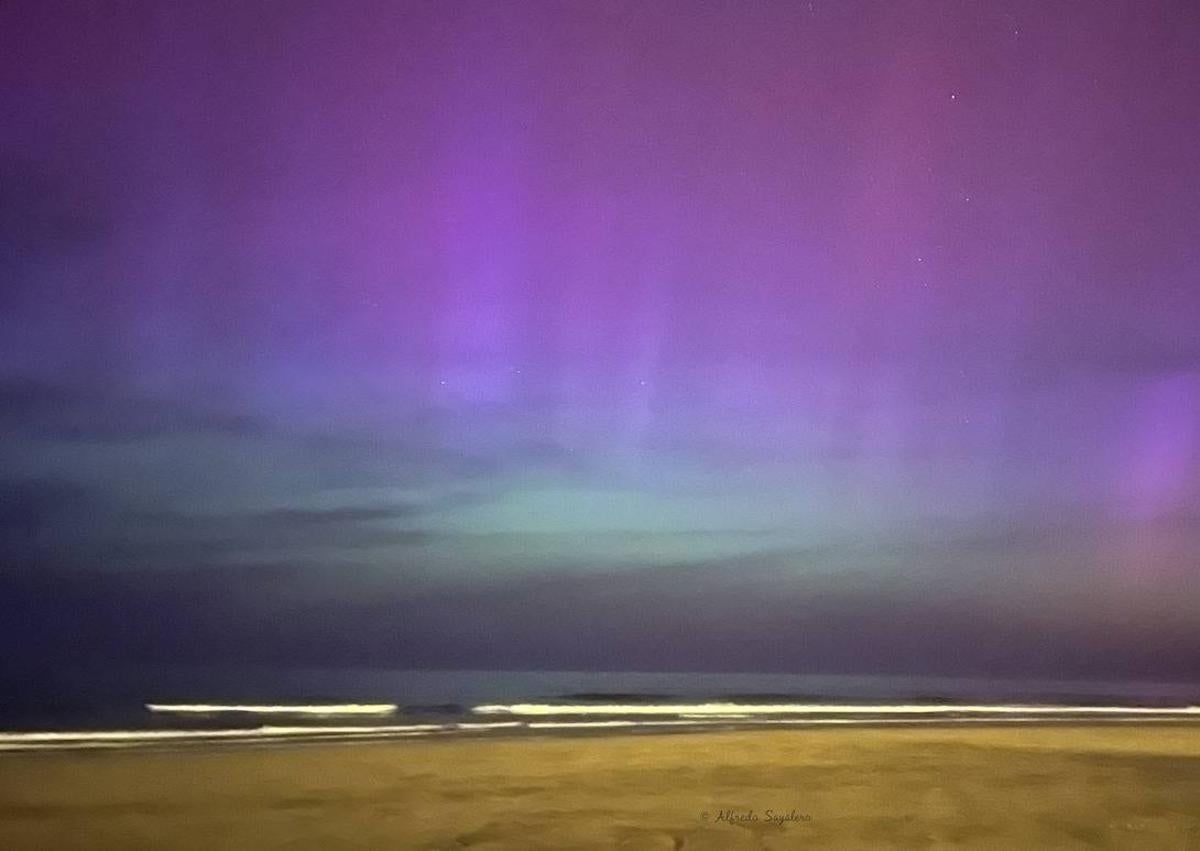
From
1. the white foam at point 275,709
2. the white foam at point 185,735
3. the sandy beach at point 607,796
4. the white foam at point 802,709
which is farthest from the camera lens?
the white foam at point 802,709

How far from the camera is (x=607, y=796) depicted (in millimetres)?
3465

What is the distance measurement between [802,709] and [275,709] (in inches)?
110

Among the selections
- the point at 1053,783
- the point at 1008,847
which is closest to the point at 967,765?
the point at 1053,783

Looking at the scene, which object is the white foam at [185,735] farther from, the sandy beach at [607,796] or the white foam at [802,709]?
the white foam at [802,709]

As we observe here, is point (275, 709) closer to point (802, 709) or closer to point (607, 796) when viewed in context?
point (607, 796)

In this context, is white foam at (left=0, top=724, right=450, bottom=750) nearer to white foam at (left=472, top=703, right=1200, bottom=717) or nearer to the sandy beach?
the sandy beach

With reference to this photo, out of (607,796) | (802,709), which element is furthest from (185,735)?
(802,709)

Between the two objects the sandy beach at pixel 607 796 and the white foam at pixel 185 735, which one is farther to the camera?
the white foam at pixel 185 735

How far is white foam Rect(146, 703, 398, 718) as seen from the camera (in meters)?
5.02

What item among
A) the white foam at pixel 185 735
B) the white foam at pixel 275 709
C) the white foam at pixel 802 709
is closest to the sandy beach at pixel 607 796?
the white foam at pixel 185 735

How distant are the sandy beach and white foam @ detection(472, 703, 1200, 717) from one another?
1.09m

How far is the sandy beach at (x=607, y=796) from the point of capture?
121 inches

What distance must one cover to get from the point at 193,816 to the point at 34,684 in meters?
2.41

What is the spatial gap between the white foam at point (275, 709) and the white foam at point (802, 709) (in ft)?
1.72
